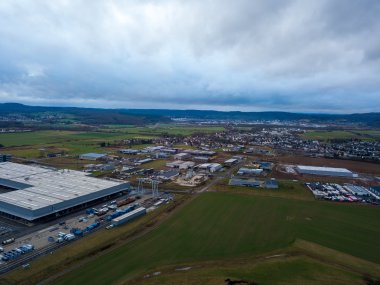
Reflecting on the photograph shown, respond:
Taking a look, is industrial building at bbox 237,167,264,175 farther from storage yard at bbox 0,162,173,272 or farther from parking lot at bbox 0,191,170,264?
parking lot at bbox 0,191,170,264

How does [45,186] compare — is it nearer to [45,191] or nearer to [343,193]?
[45,191]

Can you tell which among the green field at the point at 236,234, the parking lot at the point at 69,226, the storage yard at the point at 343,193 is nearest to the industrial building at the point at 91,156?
the parking lot at the point at 69,226

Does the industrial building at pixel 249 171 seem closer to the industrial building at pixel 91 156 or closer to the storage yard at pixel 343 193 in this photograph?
the storage yard at pixel 343 193

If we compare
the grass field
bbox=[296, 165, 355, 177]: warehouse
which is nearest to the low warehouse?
the grass field

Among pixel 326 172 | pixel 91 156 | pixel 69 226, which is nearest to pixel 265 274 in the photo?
pixel 69 226

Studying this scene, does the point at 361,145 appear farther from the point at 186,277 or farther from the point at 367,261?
the point at 186,277

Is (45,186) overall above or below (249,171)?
above

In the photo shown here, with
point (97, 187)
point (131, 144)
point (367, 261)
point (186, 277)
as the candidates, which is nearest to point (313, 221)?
point (367, 261)
